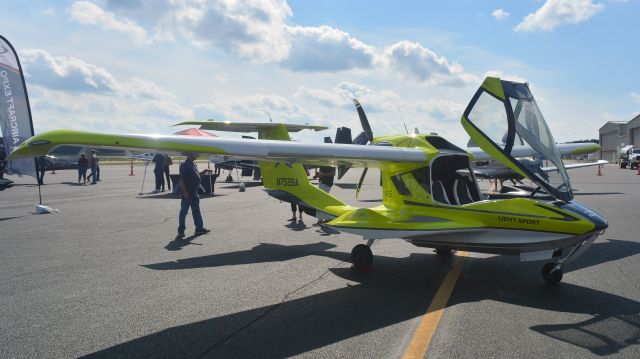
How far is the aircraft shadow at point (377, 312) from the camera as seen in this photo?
14.4 feet

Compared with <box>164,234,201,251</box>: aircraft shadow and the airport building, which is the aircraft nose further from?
the airport building

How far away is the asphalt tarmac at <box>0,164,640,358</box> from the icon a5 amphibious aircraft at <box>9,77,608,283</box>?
69 centimetres

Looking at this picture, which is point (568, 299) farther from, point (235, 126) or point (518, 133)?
point (235, 126)

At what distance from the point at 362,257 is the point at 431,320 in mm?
2480

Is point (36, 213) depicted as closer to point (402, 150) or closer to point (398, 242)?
point (398, 242)

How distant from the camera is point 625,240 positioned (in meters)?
9.74

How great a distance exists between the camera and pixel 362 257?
747 centimetres

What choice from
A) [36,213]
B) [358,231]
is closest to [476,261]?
[358,231]

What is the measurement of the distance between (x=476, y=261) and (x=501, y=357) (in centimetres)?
425

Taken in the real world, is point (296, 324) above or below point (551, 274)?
below

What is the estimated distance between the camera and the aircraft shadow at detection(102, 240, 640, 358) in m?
4.39

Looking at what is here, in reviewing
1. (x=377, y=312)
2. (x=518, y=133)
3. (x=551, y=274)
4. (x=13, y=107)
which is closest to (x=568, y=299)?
(x=551, y=274)

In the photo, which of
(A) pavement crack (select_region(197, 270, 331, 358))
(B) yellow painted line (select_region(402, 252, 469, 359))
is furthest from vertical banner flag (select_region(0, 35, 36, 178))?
(B) yellow painted line (select_region(402, 252, 469, 359))

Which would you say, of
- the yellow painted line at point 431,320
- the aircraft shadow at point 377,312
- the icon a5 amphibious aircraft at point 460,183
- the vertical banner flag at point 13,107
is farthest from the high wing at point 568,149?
the vertical banner flag at point 13,107
